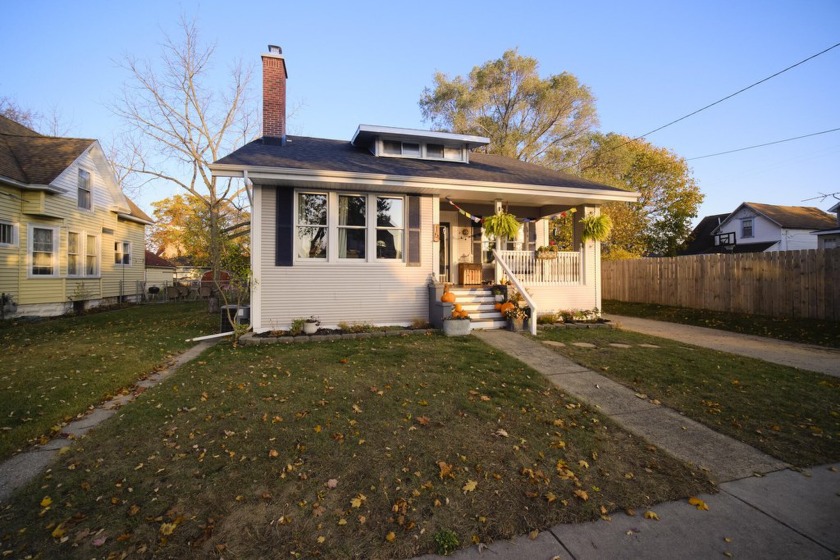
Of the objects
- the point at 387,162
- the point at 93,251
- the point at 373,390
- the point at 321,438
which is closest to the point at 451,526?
the point at 321,438

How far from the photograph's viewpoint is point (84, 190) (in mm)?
15172

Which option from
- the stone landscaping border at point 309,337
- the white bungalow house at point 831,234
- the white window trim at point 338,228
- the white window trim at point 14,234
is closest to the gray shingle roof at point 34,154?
the white window trim at point 14,234

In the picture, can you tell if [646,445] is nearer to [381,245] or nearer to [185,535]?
[185,535]

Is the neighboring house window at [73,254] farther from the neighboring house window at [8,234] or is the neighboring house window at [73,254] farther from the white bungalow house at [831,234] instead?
the white bungalow house at [831,234]

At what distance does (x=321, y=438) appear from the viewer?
359 cm

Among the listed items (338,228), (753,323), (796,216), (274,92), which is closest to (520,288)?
(338,228)

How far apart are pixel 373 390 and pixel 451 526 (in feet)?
8.39

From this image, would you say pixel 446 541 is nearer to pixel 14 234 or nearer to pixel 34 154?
pixel 14 234

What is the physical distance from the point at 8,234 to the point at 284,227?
10.4 metres

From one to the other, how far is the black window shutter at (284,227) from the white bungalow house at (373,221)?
0.07ft

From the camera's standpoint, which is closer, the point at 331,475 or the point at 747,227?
the point at 331,475

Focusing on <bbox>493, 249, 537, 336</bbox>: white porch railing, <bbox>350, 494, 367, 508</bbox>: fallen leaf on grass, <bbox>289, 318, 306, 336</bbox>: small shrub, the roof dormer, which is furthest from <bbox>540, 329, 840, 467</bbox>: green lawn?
the roof dormer

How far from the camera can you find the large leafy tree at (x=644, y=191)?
23.3 meters

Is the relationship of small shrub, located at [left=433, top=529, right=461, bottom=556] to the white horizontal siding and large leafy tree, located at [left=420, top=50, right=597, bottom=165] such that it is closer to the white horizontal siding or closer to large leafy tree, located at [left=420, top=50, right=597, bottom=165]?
the white horizontal siding
